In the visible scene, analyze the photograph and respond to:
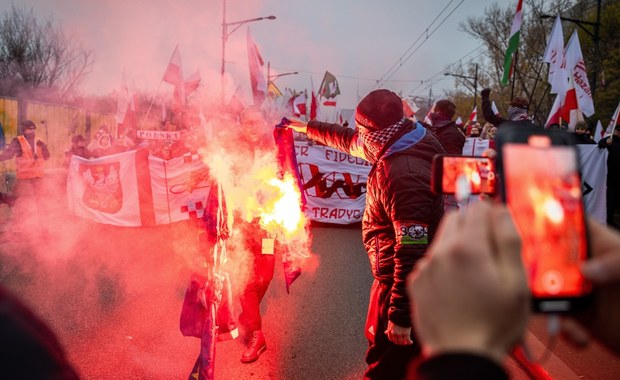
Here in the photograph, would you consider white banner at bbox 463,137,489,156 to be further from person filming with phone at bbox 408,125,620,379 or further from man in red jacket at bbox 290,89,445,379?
person filming with phone at bbox 408,125,620,379

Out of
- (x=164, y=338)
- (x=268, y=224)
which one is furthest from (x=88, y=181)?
(x=268, y=224)

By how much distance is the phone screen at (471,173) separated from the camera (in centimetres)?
113

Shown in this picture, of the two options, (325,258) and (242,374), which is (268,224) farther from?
(325,258)

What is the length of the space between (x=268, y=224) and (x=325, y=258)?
3288 millimetres

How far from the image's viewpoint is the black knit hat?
260cm

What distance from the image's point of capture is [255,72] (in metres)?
12.4

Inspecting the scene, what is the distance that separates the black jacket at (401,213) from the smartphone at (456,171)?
1138 mm

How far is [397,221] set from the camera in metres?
2.43

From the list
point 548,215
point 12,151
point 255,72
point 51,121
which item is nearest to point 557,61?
point 255,72

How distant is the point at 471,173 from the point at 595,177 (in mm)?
8615

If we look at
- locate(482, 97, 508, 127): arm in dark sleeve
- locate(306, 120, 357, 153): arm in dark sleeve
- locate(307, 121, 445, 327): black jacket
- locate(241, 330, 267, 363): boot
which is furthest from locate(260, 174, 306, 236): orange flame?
locate(482, 97, 508, 127): arm in dark sleeve

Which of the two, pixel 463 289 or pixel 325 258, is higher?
pixel 463 289

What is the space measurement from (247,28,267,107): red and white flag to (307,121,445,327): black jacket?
403 inches

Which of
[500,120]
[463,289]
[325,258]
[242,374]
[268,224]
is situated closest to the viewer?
[463,289]
